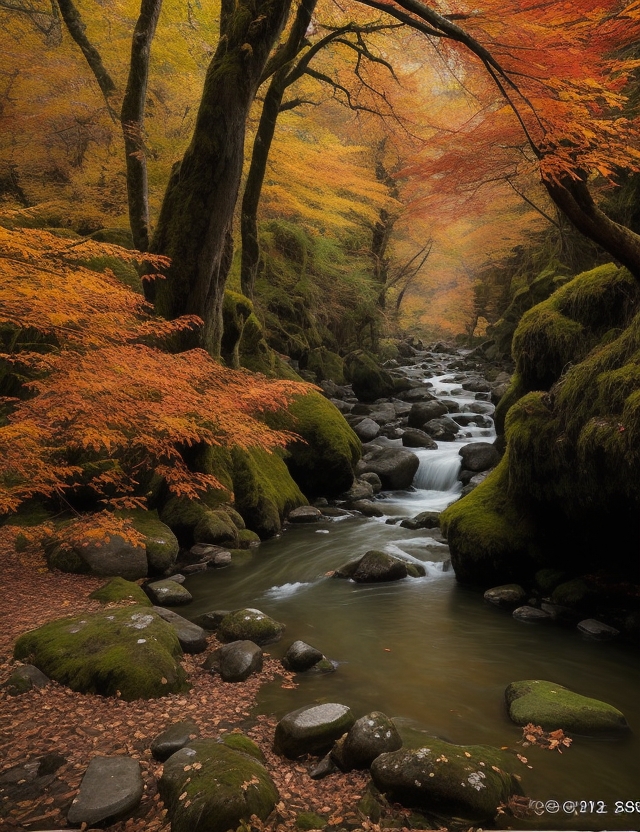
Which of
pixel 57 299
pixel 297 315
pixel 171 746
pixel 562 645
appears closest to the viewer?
pixel 171 746

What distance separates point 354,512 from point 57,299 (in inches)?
270

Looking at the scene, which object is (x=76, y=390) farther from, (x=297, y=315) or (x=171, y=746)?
(x=297, y=315)

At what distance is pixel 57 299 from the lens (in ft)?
14.9

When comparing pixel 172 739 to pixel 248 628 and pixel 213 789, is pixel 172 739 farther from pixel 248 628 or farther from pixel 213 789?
pixel 248 628

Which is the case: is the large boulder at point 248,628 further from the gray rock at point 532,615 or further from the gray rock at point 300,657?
the gray rock at point 532,615

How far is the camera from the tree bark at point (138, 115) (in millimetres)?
7566

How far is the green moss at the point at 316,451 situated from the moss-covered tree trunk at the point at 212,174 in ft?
10.4

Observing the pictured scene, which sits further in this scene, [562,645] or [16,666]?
[562,645]

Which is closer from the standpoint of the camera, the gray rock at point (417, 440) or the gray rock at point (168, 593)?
the gray rock at point (168, 593)

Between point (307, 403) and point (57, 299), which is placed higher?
point (57, 299)

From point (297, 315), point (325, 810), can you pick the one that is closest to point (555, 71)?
point (325, 810)

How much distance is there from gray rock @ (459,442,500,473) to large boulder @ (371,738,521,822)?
889 cm

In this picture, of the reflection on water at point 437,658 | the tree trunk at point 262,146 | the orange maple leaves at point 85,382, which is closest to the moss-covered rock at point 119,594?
the reflection on water at point 437,658

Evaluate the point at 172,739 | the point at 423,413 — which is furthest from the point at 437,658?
the point at 423,413
